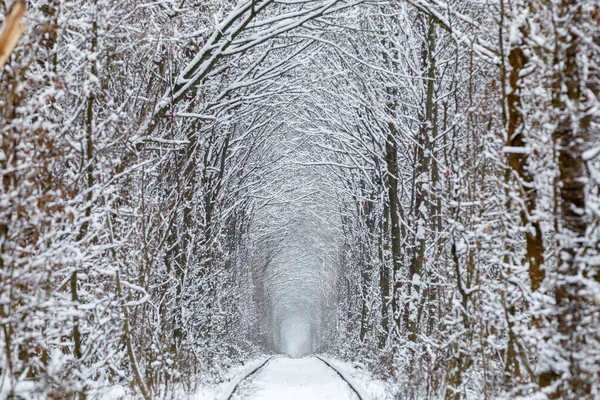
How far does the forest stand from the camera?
13.6ft

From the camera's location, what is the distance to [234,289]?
935 inches

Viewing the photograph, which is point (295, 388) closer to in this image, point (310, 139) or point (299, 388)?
point (299, 388)

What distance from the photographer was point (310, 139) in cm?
1853

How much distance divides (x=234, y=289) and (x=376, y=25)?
13561 millimetres

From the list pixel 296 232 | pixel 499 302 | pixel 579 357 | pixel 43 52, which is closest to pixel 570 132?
pixel 579 357

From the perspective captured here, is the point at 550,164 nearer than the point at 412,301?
Yes

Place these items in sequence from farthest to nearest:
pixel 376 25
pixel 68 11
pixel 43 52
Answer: pixel 376 25 < pixel 68 11 < pixel 43 52

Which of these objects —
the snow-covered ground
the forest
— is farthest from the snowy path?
the forest

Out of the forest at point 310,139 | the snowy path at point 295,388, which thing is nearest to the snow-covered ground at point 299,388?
the snowy path at point 295,388

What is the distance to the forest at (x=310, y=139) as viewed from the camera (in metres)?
4.15

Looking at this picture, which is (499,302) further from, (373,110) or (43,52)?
(373,110)

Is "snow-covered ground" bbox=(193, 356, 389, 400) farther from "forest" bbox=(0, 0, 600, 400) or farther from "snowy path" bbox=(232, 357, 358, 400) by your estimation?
"forest" bbox=(0, 0, 600, 400)

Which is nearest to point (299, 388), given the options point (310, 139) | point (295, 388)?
point (295, 388)

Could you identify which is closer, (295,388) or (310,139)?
(295,388)
